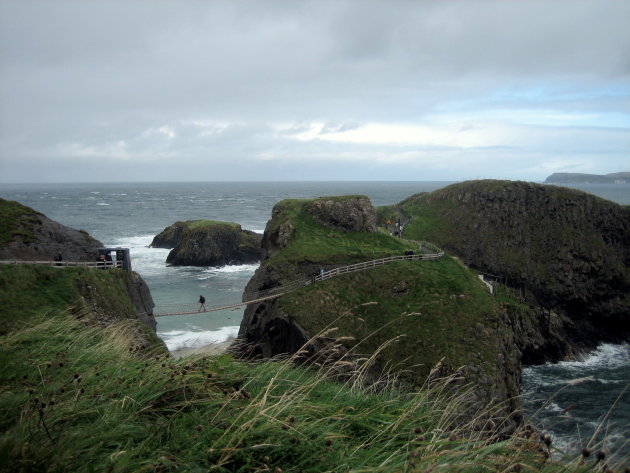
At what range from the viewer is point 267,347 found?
33906 millimetres

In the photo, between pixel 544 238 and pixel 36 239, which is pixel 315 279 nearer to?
pixel 36 239

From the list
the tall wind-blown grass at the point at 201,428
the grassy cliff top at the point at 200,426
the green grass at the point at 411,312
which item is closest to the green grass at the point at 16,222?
the green grass at the point at 411,312

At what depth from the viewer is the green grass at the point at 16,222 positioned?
31.5 meters

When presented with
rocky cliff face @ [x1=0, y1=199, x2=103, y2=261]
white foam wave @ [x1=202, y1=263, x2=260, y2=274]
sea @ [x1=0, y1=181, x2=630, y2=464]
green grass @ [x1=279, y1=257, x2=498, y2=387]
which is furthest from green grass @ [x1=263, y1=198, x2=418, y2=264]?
white foam wave @ [x1=202, y1=263, x2=260, y2=274]

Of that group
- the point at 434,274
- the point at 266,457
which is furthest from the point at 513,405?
the point at 266,457

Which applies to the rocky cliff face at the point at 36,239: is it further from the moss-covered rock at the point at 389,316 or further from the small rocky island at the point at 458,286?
the small rocky island at the point at 458,286

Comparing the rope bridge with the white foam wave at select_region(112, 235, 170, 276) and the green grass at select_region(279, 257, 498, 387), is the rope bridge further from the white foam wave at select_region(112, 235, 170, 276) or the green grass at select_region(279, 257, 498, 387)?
the white foam wave at select_region(112, 235, 170, 276)

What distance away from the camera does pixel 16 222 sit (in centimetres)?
3306

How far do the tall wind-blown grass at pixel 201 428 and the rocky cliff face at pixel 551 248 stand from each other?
45.9 m

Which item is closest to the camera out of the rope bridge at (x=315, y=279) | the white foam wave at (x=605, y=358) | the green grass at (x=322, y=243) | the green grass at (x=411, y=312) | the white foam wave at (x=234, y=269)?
the green grass at (x=411, y=312)

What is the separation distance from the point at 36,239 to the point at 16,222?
8.03 ft

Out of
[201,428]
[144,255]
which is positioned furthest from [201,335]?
[144,255]

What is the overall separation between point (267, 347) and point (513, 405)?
55.1ft

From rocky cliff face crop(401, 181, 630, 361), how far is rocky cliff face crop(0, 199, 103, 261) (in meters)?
42.2
